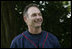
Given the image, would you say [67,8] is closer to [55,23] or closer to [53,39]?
[55,23]

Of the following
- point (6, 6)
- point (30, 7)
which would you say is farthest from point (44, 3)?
point (30, 7)

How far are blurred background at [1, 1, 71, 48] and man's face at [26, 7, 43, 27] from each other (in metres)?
1.75

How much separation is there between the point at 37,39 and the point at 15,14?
2.15 metres

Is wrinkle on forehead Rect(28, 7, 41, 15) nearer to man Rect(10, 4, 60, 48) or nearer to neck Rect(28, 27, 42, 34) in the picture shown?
man Rect(10, 4, 60, 48)

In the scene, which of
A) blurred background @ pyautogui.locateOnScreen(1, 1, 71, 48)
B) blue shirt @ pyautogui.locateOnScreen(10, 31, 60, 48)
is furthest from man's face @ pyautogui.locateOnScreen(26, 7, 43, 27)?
blurred background @ pyautogui.locateOnScreen(1, 1, 71, 48)

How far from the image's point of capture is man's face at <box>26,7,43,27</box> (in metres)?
3.10

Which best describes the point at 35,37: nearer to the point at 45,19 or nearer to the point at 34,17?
the point at 34,17

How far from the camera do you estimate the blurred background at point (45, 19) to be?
5055 mm

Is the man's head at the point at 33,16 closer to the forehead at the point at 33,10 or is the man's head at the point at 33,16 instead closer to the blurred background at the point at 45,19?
the forehead at the point at 33,10

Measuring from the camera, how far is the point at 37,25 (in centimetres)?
309

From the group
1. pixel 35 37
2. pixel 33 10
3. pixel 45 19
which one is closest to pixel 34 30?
pixel 35 37

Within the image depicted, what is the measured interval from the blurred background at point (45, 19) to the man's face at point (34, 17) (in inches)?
68.9

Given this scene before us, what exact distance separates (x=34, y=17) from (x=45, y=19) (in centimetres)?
195

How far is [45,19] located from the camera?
505cm
